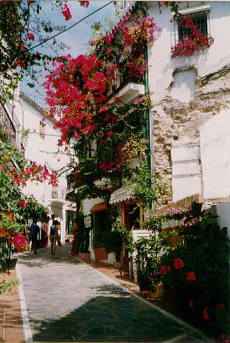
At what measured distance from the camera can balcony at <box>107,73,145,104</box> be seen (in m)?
15.2

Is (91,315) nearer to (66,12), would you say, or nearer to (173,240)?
(173,240)

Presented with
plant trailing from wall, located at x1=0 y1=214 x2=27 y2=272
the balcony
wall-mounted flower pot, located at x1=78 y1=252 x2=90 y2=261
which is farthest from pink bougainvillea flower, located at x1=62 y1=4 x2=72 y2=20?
wall-mounted flower pot, located at x1=78 y1=252 x2=90 y2=261

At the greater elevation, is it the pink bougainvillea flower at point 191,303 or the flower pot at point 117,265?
the pink bougainvillea flower at point 191,303

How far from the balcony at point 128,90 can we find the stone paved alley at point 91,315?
24.6ft

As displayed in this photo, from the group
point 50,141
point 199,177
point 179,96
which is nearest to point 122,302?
point 199,177

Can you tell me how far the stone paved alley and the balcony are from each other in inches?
296

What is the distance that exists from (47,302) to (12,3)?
646cm

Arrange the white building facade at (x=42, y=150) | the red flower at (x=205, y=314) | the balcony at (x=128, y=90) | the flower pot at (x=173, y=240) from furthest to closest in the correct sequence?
1. the white building facade at (x=42, y=150)
2. the balcony at (x=128, y=90)
3. the flower pot at (x=173, y=240)
4. the red flower at (x=205, y=314)

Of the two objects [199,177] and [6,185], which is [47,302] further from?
[199,177]

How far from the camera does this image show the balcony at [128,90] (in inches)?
597

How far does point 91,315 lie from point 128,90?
9927 mm

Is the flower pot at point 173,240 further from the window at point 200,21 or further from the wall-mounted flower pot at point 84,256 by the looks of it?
the wall-mounted flower pot at point 84,256

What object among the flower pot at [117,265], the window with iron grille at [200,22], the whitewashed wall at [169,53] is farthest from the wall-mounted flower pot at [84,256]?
the window with iron grille at [200,22]

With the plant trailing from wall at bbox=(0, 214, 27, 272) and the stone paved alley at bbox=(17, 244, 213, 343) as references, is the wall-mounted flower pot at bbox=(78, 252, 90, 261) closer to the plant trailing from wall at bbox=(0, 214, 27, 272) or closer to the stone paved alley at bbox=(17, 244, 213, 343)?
the stone paved alley at bbox=(17, 244, 213, 343)
